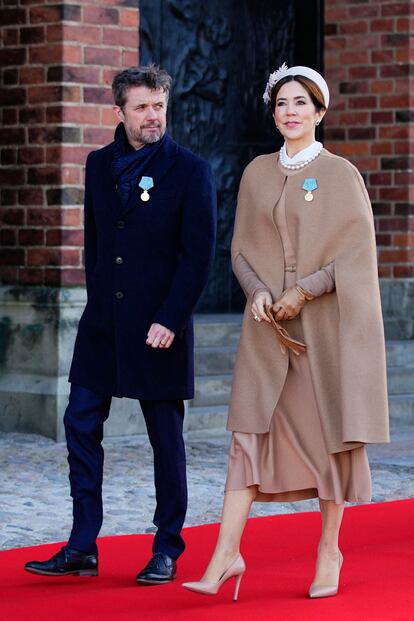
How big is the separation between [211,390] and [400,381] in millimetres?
1546

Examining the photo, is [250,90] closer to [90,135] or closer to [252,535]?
[90,135]

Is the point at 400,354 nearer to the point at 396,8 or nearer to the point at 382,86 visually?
the point at 382,86

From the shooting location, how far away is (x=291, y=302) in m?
5.32

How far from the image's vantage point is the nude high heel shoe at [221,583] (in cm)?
525

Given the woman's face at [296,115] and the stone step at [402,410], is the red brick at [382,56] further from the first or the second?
the woman's face at [296,115]

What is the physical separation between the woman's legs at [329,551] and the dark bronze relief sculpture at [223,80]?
258 inches

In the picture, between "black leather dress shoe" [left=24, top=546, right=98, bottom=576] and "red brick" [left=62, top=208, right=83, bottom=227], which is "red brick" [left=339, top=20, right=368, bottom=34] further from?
"black leather dress shoe" [left=24, top=546, right=98, bottom=576]

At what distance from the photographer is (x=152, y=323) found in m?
5.73

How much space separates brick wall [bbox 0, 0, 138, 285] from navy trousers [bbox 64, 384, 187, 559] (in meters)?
3.57

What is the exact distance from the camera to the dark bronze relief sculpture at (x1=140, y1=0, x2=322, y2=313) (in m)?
11.7

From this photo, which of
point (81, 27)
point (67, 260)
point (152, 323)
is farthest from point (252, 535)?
point (81, 27)

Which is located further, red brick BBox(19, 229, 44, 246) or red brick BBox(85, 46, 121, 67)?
red brick BBox(19, 229, 44, 246)

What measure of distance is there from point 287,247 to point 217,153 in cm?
665

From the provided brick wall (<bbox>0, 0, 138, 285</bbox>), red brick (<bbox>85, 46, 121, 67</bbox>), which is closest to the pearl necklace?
brick wall (<bbox>0, 0, 138, 285</bbox>)
